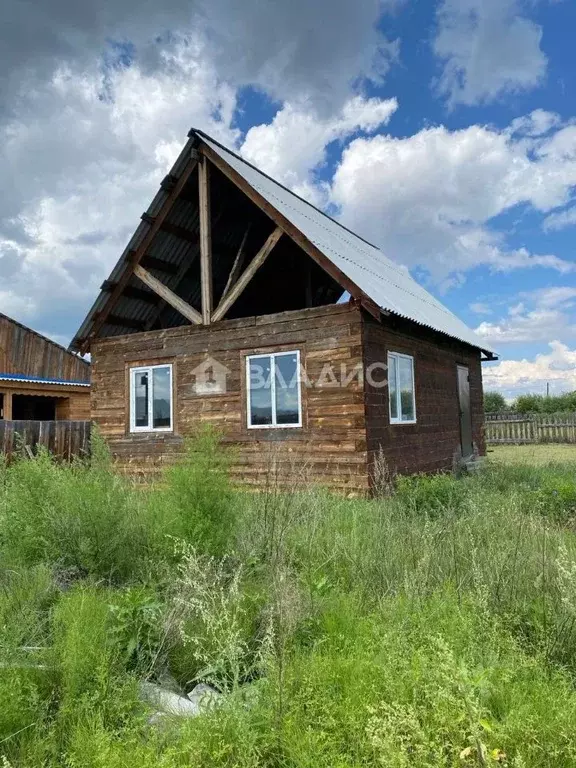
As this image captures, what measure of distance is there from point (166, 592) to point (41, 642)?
943 millimetres

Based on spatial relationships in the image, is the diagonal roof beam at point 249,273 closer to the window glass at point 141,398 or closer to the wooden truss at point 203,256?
the wooden truss at point 203,256

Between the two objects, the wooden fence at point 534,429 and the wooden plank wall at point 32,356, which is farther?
the wooden fence at point 534,429

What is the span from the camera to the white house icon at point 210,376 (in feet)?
37.4

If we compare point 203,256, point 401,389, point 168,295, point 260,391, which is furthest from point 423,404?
point 168,295

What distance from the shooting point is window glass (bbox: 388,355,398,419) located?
35.9ft

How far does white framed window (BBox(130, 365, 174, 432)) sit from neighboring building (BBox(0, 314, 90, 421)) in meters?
12.6

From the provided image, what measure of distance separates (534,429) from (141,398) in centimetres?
2112

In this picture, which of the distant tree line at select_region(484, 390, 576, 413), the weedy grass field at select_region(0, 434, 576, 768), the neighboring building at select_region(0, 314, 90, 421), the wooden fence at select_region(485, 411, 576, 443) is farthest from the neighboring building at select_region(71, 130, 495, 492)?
the distant tree line at select_region(484, 390, 576, 413)

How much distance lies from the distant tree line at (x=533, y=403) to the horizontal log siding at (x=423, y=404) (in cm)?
2205

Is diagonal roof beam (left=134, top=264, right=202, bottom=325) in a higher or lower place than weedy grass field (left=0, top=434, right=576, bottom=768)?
higher

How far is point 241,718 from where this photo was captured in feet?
8.96

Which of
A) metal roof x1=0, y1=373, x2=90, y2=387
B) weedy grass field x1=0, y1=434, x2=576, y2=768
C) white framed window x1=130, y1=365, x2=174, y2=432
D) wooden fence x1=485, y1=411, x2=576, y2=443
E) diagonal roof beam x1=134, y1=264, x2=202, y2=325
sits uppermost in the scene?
diagonal roof beam x1=134, y1=264, x2=202, y2=325

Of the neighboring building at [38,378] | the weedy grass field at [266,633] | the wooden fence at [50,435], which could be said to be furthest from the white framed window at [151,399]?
the neighboring building at [38,378]

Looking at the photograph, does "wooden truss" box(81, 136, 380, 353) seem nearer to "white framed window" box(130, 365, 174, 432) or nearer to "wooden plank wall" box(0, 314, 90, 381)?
"white framed window" box(130, 365, 174, 432)
